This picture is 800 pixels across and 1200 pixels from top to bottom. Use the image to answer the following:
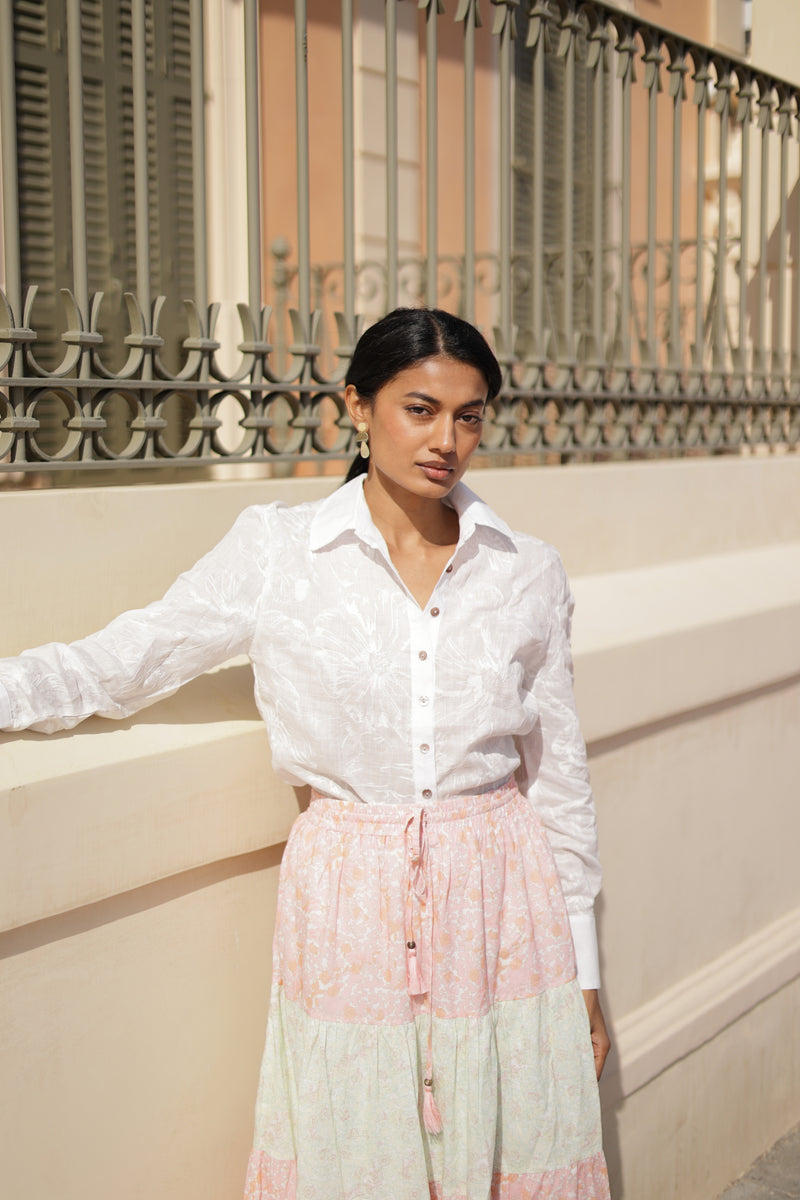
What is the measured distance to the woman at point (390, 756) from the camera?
6.56 ft

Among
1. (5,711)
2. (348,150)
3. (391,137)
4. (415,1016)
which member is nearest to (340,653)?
(5,711)

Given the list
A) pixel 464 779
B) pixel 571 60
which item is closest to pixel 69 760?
pixel 464 779

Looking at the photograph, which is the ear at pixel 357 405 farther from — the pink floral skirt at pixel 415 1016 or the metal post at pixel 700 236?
the metal post at pixel 700 236

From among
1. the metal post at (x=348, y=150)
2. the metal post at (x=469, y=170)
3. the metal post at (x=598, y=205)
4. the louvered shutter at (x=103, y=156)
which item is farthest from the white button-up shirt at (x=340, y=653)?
the metal post at (x=598, y=205)

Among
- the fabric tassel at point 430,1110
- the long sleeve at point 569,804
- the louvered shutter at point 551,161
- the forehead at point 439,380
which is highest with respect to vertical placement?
the louvered shutter at point 551,161

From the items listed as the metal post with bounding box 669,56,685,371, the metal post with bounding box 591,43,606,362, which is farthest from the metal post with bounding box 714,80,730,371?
the metal post with bounding box 591,43,606,362

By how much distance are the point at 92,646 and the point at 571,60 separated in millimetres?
2519

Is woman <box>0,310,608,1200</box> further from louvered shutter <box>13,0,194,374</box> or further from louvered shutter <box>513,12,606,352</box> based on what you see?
louvered shutter <box>513,12,606,352</box>

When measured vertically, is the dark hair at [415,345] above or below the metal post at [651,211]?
below

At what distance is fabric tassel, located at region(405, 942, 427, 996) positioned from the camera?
205 centimetres

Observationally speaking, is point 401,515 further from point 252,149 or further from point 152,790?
point 252,149

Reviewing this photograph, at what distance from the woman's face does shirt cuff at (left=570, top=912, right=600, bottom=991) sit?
2.65 feet

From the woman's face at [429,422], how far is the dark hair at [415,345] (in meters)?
0.01

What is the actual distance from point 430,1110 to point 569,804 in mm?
563
